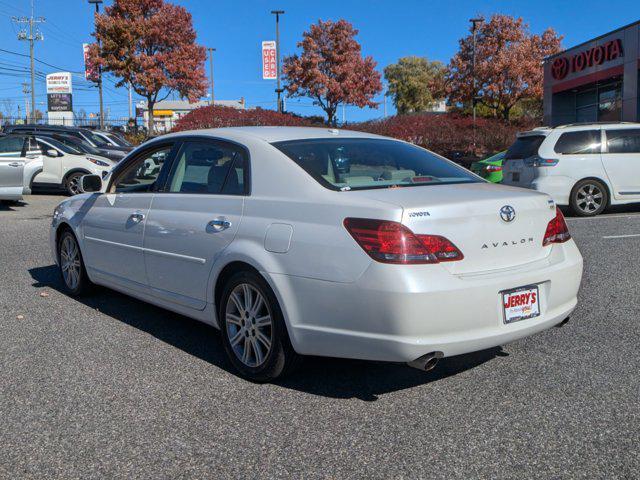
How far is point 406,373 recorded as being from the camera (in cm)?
438

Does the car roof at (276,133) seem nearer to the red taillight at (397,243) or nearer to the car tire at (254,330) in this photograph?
the car tire at (254,330)

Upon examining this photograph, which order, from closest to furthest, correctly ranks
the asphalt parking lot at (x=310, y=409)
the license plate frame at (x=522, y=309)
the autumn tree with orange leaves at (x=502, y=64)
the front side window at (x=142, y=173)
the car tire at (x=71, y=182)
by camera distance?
the asphalt parking lot at (x=310, y=409)
the license plate frame at (x=522, y=309)
the front side window at (x=142, y=173)
the car tire at (x=71, y=182)
the autumn tree with orange leaves at (x=502, y=64)

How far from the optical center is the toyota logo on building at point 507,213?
3.87 m

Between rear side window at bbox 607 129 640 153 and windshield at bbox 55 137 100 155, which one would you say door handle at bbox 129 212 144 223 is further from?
windshield at bbox 55 137 100 155

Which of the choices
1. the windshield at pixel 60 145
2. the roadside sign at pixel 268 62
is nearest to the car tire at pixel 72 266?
the windshield at pixel 60 145

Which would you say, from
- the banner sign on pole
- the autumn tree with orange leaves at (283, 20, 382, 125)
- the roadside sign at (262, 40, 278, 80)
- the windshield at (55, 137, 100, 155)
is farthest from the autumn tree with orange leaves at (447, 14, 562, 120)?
the windshield at (55, 137, 100, 155)

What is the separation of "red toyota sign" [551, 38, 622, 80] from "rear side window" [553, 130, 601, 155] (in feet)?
44.0

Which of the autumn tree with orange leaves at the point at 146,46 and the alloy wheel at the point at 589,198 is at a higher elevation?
the autumn tree with orange leaves at the point at 146,46

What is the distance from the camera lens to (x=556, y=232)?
4219 mm

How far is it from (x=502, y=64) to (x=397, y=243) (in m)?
38.1

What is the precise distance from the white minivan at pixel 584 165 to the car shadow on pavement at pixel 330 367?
7.91 metres

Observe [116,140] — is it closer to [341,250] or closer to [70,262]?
[70,262]

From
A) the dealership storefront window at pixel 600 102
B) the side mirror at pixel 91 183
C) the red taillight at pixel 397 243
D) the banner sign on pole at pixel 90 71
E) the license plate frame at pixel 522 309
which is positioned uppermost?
the banner sign on pole at pixel 90 71

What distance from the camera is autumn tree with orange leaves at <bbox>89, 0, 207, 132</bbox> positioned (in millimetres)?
35750
